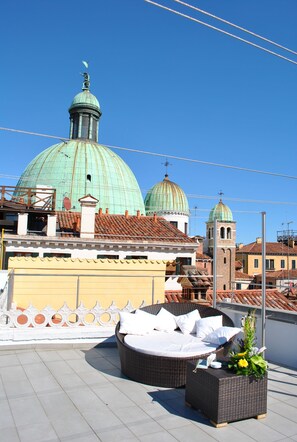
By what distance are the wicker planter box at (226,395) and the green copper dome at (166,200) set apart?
38421 mm

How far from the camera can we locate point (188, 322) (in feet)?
20.1

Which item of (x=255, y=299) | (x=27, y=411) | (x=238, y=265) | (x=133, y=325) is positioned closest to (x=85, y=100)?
(x=255, y=299)

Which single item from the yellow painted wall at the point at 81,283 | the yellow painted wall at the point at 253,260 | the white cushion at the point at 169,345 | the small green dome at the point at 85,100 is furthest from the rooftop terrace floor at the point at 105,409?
the yellow painted wall at the point at 253,260

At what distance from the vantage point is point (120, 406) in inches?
160

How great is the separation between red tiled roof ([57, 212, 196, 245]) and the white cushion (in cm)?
1406

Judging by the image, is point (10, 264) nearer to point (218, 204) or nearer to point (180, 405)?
point (180, 405)

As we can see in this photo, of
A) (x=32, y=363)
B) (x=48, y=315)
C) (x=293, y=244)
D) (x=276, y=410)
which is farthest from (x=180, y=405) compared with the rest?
(x=293, y=244)

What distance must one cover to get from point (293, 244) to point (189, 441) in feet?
217

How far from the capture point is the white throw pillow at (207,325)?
570 cm

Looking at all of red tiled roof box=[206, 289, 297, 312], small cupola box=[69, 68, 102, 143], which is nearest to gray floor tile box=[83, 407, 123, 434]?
red tiled roof box=[206, 289, 297, 312]

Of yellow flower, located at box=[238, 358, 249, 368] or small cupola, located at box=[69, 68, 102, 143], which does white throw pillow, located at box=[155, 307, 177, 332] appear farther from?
small cupola, located at box=[69, 68, 102, 143]

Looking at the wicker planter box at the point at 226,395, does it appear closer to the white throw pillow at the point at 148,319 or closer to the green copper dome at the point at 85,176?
the white throw pillow at the point at 148,319

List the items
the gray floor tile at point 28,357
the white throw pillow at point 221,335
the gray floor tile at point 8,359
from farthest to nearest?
the gray floor tile at point 28,357 → the gray floor tile at point 8,359 → the white throw pillow at point 221,335

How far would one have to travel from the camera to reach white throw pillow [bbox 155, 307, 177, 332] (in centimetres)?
614
